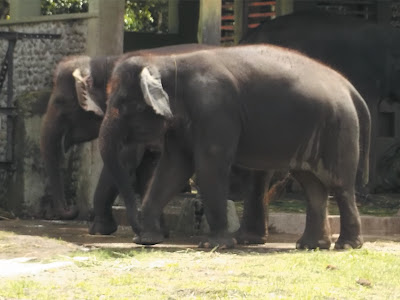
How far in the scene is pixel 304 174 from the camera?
43.7 ft

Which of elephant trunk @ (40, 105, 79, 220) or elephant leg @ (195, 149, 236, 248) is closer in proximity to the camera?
elephant leg @ (195, 149, 236, 248)

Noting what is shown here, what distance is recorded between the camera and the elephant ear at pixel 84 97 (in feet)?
48.8

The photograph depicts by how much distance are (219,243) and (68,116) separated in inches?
143

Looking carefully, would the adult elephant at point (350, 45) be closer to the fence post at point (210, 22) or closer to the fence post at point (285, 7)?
the fence post at point (285, 7)

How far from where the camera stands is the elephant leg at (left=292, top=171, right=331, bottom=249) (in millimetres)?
12867

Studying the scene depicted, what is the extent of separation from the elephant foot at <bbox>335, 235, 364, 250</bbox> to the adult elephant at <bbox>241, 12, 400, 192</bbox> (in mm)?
5696

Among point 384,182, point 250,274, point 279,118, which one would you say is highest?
point 279,118

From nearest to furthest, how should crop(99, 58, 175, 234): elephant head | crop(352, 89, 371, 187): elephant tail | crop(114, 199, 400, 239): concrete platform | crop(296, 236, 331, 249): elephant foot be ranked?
1. crop(99, 58, 175, 234): elephant head
2. crop(296, 236, 331, 249): elephant foot
3. crop(352, 89, 371, 187): elephant tail
4. crop(114, 199, 400, 239): concrete platform

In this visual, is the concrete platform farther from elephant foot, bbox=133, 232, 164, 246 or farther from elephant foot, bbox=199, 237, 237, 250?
elephant foot, bbox=199, 237, 237, 250

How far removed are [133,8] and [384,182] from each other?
32.0 ft

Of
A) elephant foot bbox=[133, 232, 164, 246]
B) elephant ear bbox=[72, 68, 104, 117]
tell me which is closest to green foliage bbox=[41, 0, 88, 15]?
elephant ear bbox=[72, 68, 104, 117]

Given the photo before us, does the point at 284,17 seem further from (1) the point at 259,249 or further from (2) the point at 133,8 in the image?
Result: (2) the point at 133,8

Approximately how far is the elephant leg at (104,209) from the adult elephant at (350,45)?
4.72 metres

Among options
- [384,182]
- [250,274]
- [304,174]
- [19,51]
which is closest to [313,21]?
[384,182]
